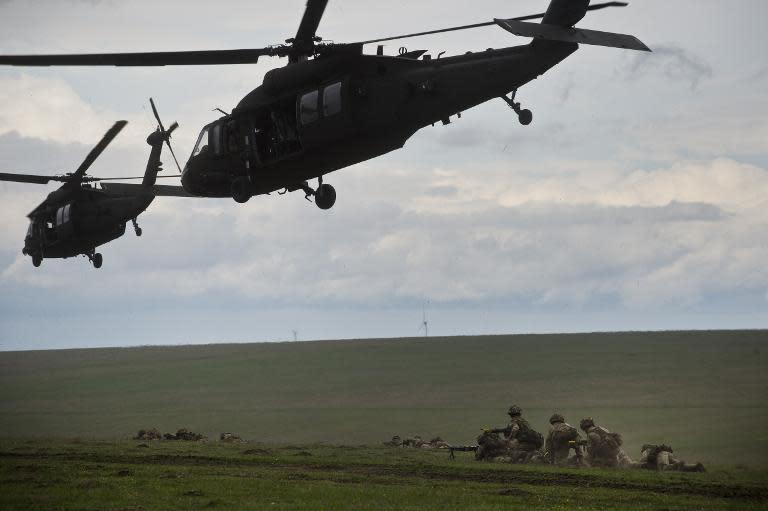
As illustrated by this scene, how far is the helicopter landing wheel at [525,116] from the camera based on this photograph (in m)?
24.2

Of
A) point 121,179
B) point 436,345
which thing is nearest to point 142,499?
point 121,179

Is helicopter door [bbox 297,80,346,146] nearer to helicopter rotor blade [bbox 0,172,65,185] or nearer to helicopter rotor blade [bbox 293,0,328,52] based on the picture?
helicopter rotor blade [bbox 293,0,328,52]

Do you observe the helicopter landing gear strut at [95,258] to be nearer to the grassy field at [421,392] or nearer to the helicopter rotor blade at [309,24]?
the grassy field at [421,392]

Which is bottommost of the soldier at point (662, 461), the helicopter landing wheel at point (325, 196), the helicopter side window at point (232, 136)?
the soldier at point (662, 461)

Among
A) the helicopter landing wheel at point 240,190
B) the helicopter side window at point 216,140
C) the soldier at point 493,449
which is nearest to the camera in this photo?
the helicopter landing wheel at point 240,190

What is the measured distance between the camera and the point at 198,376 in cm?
12069

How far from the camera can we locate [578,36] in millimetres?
24859

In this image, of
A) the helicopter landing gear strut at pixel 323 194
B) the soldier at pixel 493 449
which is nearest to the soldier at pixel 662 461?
the soldier at pixel 493 449

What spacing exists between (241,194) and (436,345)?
122 meters

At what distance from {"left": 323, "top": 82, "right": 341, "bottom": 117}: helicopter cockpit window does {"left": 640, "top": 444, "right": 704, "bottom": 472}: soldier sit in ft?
45.5

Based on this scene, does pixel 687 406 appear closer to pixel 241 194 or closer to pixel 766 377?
pixel 766 377

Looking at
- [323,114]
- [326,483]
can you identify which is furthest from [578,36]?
[326,483]

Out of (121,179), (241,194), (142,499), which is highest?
(121,179)

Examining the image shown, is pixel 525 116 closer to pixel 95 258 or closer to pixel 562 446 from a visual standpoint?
pixel 562 446
